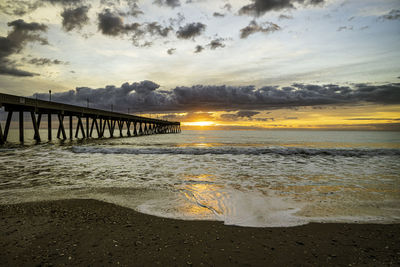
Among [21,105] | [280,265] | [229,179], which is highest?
[21,105]

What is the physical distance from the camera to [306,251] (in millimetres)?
2545

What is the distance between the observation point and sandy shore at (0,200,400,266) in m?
2.33

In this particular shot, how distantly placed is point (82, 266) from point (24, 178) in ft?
22.8

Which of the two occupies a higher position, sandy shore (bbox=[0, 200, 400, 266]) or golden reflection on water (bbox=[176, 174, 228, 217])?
sandy shore (bbox=[0, 200, 400, 266])

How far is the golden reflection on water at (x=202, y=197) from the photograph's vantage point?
13.4 ft

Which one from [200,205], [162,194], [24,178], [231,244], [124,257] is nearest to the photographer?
[124,257]

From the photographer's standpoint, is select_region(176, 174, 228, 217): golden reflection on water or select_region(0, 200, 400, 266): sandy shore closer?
select_region(0, 200, 400, 266): sandy shore

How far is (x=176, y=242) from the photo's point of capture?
2754mm

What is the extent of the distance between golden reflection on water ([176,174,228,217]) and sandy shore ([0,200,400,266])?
0.63m

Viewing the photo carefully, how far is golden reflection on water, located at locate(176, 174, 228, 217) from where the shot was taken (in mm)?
4093

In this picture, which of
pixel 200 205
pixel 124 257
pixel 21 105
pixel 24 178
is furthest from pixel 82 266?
pixel 21 105

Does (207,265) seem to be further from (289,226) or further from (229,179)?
(229,179)

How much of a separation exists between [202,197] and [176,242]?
2391mm

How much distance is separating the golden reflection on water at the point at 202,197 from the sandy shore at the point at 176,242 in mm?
626
